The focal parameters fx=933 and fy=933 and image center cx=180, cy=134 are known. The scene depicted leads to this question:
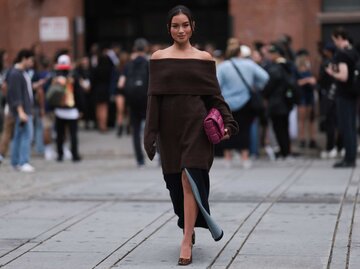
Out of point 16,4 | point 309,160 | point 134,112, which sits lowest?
point 309,160

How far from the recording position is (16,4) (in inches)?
899

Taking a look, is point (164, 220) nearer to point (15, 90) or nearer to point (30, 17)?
point (15, 90)

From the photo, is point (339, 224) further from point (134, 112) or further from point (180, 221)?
point (134, 112)

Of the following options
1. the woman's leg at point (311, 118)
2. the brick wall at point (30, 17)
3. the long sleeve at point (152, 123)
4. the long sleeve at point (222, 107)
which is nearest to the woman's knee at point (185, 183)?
the long sleeve at point (152, 123)

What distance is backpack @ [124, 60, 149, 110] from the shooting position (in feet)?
49.1

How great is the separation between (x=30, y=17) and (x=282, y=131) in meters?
9.23

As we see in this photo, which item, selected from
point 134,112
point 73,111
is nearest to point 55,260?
point 134,112

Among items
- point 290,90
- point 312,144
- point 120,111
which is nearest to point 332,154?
point 312,144

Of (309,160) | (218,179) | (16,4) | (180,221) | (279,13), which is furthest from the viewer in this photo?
(16,4)

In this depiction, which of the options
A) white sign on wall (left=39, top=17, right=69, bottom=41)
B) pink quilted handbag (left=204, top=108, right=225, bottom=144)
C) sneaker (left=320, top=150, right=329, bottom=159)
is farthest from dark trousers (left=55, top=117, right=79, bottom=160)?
pink quilted handbag (left=204, top=108, right=225, bottom=144)

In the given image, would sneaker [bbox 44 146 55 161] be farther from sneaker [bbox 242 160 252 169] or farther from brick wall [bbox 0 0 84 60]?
brick wall [bbox 0 0 84 60]

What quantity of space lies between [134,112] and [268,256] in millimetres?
Answer: 7904

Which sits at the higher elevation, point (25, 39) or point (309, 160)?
point (25, 39)

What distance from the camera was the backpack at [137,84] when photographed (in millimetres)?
14954
